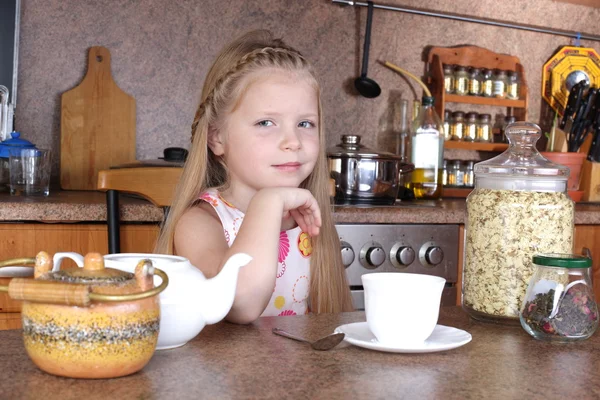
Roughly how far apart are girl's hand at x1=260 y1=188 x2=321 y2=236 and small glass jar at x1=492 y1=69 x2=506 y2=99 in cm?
172

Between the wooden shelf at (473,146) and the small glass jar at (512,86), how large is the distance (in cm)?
17

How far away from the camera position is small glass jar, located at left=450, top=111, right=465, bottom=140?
2.59 metres

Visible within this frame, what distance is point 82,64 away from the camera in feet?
7.23

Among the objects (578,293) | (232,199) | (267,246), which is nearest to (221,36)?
(232,199)

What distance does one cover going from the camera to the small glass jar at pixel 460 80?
258 cm

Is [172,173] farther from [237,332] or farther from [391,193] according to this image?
[237,332]

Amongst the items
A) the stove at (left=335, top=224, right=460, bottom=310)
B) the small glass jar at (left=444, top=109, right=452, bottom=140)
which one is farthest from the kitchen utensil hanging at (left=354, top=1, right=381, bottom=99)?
the stove at (left=335, top=224, right=460, bottom=310)

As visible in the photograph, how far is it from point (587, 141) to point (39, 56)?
5.87ft

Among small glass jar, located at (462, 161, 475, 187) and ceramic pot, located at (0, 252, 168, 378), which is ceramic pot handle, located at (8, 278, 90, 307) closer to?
ceramic pot, located at (0, 252, 168, 378)

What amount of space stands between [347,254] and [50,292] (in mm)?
1322

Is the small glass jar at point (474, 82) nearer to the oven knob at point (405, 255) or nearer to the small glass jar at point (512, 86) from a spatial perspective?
the small glass jar at point (512, 86)

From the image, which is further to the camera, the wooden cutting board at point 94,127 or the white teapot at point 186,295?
the wooden cutting board at point 94,127

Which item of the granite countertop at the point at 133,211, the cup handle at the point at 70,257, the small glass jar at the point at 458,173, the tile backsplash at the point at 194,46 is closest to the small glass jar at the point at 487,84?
the tile backsplash at the point at 194,46

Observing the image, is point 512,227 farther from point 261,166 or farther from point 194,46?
point 194,46
